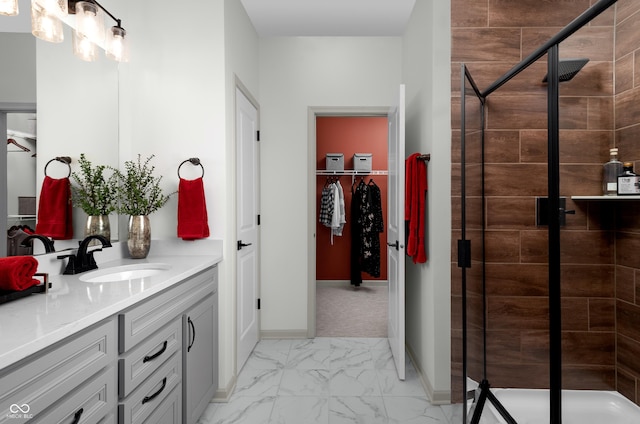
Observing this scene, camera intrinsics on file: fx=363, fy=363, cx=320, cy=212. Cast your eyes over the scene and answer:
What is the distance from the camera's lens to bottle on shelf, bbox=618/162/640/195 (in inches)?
43.5

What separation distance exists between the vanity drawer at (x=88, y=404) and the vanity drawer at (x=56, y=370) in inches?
0.9

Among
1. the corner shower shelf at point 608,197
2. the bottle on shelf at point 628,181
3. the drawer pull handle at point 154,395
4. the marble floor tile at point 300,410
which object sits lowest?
the marble floor tile at point 300,410

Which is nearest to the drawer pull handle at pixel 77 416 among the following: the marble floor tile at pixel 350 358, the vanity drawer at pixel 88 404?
the vanity drawer at pixel 88 404

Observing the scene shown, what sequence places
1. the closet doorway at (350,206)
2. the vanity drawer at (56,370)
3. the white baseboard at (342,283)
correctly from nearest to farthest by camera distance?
1. the vanity drawer at (56,370)
2. the closet doorway at (350,206)
3. the white baseboard at (342,283)

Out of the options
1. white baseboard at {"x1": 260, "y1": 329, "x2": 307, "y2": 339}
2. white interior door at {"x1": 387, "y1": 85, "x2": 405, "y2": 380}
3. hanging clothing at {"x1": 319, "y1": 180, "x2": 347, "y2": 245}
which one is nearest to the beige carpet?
white baseboard at {"x1": 260, "y1": 329, "x2": 307, "y2": 339}

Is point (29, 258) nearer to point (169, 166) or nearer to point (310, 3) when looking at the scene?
point (169, 166)

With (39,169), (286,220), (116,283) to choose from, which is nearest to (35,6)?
(39,169)

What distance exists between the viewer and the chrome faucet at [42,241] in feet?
4.96

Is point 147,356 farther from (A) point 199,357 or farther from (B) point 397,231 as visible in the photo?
(B) point 397,231

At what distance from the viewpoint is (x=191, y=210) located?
218 centimetres

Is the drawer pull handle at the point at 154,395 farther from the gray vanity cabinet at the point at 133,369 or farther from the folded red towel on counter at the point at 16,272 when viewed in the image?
the folded red towel on counter at the point at 16,272

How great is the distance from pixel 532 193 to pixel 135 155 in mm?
2220

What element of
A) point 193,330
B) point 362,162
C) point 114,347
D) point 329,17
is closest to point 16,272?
point 114,347

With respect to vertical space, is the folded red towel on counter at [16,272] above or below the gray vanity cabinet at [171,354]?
above
